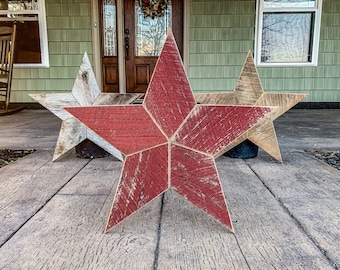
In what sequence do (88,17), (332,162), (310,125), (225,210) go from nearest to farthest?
1. (225,210)
2. (332,162)
3. (310,125)
4. (88,17)

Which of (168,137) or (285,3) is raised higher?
(285,3)

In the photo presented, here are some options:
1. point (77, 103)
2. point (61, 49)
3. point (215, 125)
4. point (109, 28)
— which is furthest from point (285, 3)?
point (215, 125)

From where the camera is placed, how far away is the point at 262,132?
1949 millimetres

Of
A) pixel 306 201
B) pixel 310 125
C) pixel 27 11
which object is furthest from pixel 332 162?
pixel 27 11

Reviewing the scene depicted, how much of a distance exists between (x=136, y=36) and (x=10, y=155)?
3.45m

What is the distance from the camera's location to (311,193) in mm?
1511

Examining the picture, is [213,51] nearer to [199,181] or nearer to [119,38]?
[119,38]

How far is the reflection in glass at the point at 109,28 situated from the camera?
16.8ft

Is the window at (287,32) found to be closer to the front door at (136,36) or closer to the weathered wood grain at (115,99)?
the front door at (136,36)

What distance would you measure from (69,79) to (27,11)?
121cm

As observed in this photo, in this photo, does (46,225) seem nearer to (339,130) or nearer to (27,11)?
(339,130)

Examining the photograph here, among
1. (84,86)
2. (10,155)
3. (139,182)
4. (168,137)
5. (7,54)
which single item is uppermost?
(7,54)

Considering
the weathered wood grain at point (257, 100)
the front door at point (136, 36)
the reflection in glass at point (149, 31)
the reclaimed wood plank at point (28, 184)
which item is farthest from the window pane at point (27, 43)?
the weathered wood grain at point (257, 100)

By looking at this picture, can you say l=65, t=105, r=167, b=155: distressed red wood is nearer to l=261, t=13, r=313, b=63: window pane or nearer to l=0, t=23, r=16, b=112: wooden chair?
l=0, t=23, r=16, b=112: wooden chair
